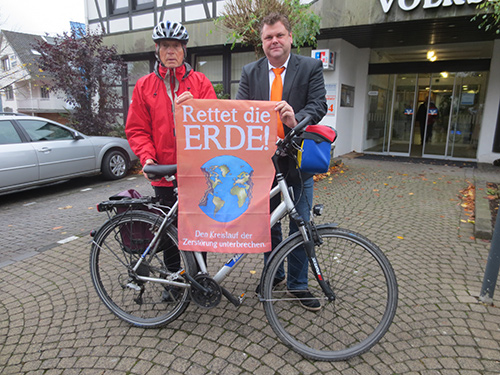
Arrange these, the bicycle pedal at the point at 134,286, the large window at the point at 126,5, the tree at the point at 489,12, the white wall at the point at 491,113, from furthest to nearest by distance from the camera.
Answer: the large window at the point at 126,5
the white wall at the point at 491,113
the tree at the point at 489,12
the bicycle pedal at the point at 134,286

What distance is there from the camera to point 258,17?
22.2 feet

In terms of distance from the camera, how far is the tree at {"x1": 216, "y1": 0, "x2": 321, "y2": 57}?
672 centimetres

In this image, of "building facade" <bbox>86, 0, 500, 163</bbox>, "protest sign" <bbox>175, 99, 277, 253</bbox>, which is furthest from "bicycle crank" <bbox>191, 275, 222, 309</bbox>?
"building facade" <bbox>86, 0, 500, 163</bbox>

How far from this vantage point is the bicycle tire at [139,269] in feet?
8.21

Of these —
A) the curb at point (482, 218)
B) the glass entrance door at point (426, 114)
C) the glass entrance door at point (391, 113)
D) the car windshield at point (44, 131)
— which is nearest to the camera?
the curb at point (482, 218)

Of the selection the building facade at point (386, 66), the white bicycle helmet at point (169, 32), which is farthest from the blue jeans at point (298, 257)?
the building facade at point (386, 66)

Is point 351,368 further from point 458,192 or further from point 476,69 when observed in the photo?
point 476,69

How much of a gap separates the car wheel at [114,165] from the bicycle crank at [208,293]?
670cm

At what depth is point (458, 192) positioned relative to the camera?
688cm

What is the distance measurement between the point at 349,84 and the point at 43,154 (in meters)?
8.78

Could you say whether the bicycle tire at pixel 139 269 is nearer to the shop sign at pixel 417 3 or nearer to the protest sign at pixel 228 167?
the protest sign at pixel 228 167

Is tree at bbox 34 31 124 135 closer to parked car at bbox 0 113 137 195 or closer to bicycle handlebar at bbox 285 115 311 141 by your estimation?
parked car at bbox 0 113 137 195

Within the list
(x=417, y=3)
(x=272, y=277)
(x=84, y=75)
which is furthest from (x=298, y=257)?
(x=84, y=75)

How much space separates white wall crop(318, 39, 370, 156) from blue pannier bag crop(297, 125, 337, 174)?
8321 millimetres
